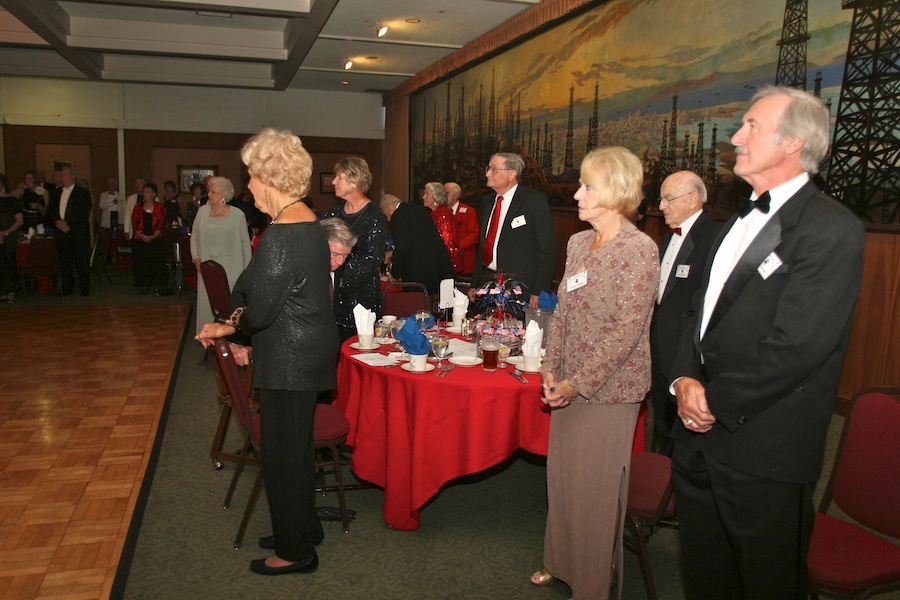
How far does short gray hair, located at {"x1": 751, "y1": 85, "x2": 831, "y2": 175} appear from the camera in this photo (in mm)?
1682

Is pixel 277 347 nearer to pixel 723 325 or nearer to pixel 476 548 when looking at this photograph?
pixel 476 548

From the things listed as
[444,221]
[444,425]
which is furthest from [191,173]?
[444,425]

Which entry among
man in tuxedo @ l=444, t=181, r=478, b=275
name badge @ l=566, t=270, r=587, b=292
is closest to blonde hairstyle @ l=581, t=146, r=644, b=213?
name badge @ l=566, t=270, r=587, b=292

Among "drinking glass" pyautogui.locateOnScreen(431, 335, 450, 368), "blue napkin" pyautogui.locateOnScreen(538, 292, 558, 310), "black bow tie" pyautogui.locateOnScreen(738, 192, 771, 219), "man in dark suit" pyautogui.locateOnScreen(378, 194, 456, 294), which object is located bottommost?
"drinking glass" pyautogui.locateOnScreen(431, 335, 450, 368)

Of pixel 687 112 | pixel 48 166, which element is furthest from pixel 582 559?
pixel 48 166

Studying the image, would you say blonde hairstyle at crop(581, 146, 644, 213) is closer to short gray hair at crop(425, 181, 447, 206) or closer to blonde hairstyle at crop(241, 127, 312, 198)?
blonde hairstyle at crop(241, 127, 312, 198)

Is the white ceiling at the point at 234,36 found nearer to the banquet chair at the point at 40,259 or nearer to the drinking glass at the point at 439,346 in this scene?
the banquet chair at the point at 40,259

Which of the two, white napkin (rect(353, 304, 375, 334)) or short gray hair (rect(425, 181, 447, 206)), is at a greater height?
short gray hair (rect(425, 181, 447, 206))

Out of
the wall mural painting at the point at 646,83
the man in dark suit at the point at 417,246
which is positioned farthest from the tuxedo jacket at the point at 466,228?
the man in dark suit at the point at 417,246

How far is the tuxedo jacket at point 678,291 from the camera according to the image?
11.3 ft

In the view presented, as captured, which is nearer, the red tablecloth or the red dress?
the red tablecloth

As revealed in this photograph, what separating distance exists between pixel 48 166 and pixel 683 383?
15539 mm

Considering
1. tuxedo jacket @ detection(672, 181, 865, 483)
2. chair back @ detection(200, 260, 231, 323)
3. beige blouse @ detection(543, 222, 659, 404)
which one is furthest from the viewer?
chair back @ detection(200, 260, 231, 323)

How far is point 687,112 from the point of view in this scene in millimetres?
5797
